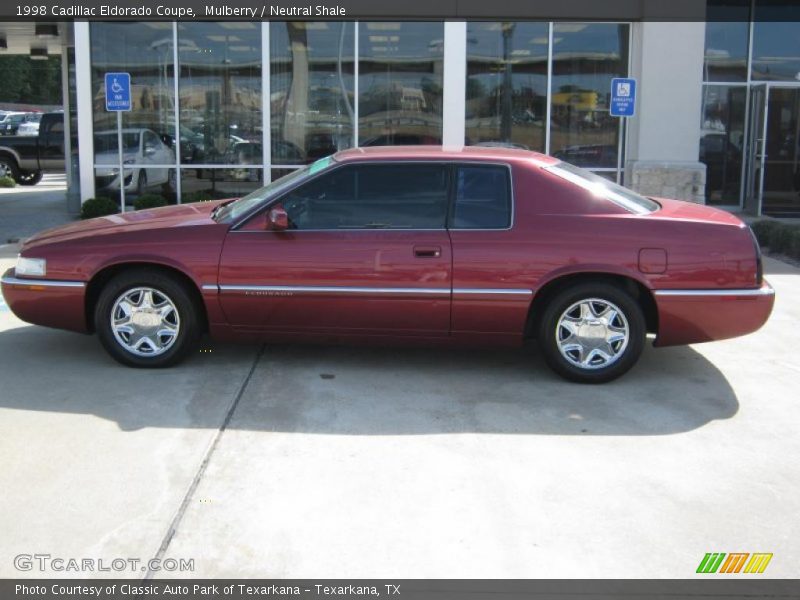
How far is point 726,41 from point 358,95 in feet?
22.9

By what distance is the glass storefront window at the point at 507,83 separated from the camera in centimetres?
1427

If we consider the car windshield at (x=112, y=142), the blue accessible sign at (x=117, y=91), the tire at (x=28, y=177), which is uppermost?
the blue accessible sign at (x=117, y=91)

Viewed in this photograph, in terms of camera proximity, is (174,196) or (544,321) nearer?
(544,321)

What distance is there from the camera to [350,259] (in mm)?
5980

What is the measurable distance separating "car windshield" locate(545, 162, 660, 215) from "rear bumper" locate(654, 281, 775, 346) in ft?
2.23

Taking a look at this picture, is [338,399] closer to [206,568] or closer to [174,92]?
[206,568]

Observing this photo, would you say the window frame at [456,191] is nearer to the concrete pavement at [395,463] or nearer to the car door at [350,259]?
the car door at [350,259]

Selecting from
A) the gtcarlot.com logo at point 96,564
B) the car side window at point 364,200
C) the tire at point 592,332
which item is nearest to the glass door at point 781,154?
the tire at point 592,332

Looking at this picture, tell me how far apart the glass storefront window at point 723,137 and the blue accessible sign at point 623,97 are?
13.6 ft

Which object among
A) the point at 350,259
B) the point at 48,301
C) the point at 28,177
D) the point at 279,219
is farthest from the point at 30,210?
the point at 350,259

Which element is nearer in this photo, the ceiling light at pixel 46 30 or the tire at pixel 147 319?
the tire at pixel 147 319

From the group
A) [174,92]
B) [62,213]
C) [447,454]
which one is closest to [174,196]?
[174,92]
